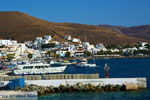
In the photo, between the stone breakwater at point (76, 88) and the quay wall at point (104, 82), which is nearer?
the stone breakwater at point (76, 88)

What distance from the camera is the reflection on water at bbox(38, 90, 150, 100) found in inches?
1019

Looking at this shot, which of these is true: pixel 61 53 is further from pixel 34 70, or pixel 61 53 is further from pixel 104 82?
pixel 104 82

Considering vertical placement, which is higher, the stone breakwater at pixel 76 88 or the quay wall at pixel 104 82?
the quay wall at pixel 104 82

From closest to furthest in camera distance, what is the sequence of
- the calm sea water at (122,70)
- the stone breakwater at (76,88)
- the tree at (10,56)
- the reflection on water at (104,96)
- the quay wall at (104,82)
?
the reflection on water at (104,96), the stone breakwater at (76,88), the quay wall at (104,82), the calm sea water at (122,70), the tree at (10,56)

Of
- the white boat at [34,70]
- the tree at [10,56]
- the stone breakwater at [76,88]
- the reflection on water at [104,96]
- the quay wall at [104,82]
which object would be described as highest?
the tree at [10,56]

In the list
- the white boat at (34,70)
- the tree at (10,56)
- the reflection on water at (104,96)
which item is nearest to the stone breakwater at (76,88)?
the reflection on water at (104,96)

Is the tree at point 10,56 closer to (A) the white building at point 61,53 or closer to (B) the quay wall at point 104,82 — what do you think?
(A) the white building at point 61,53

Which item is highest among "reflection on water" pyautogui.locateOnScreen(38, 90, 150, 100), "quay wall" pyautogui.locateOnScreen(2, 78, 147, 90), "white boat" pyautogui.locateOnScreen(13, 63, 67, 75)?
"white boat" pyautogui.locateOnScreen(13, 63, 67, 75)

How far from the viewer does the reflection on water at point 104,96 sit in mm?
25891

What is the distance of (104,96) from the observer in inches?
1044

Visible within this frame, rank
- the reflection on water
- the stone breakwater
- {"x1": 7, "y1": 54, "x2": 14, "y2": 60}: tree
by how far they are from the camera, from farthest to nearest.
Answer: {"x1": 7, "y1": 54, "x2": 14, "y2": 60}: tree
the stone breakwater
the reflection on water

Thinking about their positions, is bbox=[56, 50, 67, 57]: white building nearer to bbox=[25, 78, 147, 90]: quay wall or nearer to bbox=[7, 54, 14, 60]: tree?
bbox=[7, 54, 14, 60]: tree

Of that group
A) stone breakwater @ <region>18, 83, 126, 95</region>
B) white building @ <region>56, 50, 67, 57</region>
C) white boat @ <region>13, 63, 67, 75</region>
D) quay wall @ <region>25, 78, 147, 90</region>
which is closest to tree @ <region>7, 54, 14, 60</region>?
white building @ <region>56, 50, 67, 57</region>

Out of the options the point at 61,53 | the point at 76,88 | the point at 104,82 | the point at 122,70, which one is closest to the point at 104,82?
the point at 104,82
